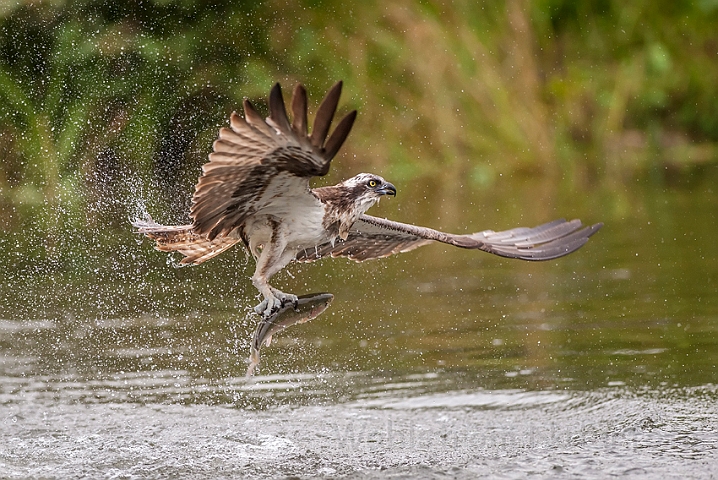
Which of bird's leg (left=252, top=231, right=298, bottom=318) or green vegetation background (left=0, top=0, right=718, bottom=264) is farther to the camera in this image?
green vegetation background (left=0, top=0, right=718, bottom=264)

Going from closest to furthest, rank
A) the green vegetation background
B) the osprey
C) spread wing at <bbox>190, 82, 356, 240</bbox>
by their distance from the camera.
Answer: spread wing at <bbox>190, 82, 356, 240</bbox> → the osprey → the green vegetation background

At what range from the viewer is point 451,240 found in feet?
23.2

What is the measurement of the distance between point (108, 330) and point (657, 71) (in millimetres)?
11275

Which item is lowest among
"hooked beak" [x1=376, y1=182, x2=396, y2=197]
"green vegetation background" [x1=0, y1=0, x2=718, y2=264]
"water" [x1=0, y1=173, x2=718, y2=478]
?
"water" [x1=0, y1=173, x2=718, y2=478]

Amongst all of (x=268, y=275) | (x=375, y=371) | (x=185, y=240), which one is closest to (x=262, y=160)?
(x=268, y=275)

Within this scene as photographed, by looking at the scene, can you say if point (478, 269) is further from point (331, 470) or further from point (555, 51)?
point (555, 51)

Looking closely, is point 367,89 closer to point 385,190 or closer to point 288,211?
point 385,190

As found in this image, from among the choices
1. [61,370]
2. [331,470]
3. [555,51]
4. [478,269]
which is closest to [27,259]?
[61,370]

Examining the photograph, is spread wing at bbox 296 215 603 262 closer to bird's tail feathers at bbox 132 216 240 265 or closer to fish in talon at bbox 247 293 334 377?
bird's tail feathers at bbox 132 216 240 265

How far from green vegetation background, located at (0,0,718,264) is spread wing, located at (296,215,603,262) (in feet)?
16.3

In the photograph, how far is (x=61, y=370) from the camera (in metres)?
7.70

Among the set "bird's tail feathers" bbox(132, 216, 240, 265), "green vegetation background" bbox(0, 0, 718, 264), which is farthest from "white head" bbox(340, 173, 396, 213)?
"green vegetation background" bbox(0, 0, 718, 264)

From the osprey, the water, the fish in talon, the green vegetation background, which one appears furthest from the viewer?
the green vegetation background

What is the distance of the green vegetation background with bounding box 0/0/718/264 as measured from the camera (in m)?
13.9
